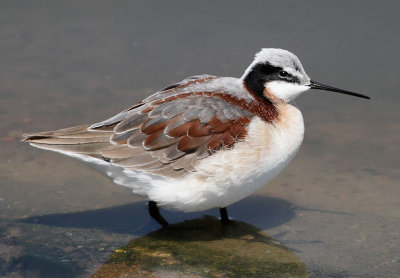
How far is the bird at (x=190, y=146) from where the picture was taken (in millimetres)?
8219

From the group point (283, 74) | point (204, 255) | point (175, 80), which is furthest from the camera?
point (175, 80)

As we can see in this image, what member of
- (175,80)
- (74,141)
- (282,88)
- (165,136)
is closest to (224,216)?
(165,136)

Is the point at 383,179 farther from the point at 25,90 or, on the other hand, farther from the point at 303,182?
the point at 25,90

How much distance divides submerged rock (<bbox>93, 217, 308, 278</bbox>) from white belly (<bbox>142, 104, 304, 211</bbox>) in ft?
1.60

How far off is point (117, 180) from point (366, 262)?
10.8ft

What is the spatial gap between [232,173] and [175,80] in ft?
15.4

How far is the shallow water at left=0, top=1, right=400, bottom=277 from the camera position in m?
8.35

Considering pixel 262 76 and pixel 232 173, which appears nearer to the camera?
pixel 232 173

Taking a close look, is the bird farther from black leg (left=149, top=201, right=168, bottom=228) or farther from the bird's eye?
the bird's eye

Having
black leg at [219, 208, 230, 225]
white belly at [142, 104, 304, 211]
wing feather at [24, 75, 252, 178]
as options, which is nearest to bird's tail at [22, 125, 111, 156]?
wing feather at [24, 75, 252, 178]

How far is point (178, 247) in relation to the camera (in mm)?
8320

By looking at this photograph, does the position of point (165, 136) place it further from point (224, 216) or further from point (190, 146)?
point (224, 216)

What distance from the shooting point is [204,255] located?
807 cm

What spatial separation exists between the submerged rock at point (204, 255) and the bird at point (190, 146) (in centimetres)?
48
